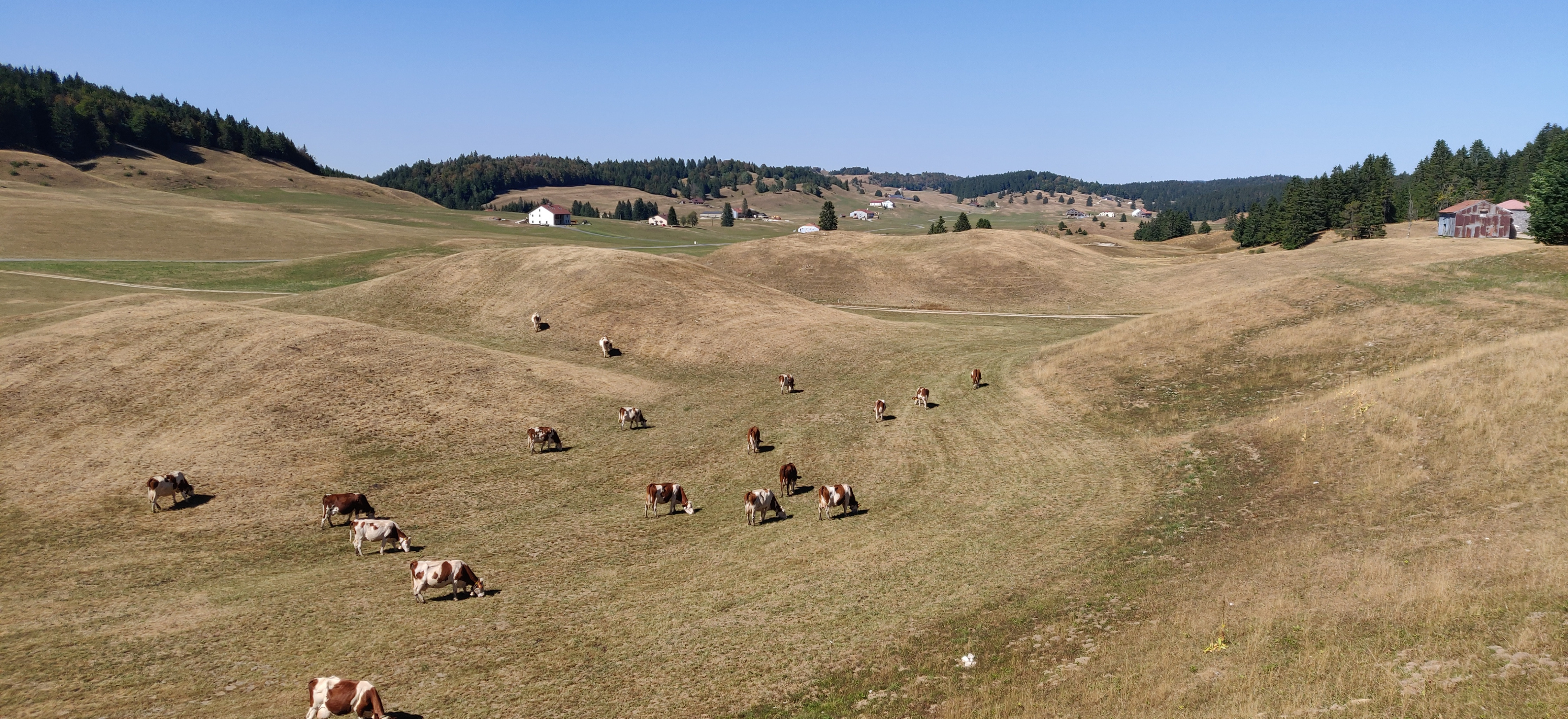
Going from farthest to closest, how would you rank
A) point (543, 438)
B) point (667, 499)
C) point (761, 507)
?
point (543, 438) < point (667, 499) < point (761, 507)

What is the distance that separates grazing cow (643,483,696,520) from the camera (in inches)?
1081

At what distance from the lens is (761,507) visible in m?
26.9

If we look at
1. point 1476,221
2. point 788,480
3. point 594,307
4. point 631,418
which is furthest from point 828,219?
point 788,480

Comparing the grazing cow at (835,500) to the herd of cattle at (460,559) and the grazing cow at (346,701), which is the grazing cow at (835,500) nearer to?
the herd of cattle at (460,559)

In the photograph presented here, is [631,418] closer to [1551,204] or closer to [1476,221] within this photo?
[1551,204]

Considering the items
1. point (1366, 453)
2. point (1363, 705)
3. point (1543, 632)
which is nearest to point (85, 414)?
point (1363, 705)

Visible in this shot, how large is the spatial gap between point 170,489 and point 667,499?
58.8 ft

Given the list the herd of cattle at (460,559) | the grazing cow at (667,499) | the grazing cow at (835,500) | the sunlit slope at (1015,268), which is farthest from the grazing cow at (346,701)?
the sunlit slope at (1015,268)

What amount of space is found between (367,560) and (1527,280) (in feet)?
209

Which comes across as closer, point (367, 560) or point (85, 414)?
point (367, 560)

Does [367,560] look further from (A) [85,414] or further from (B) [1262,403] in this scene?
(B) [1262,403]

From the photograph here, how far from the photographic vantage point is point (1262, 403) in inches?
1384

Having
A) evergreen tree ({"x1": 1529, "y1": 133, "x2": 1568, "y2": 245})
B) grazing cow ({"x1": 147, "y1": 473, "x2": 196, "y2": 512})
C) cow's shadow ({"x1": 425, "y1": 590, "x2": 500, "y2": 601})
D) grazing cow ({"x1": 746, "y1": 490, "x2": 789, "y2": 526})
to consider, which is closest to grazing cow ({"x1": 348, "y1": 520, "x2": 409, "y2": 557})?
cow's shadow ({"x1": 425, "y1": 590, "x2": 500, "y2": 601})

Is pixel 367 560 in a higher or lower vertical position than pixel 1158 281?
lower
